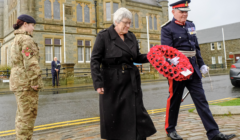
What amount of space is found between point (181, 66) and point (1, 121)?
484 cm

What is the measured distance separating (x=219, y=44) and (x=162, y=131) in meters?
47.5

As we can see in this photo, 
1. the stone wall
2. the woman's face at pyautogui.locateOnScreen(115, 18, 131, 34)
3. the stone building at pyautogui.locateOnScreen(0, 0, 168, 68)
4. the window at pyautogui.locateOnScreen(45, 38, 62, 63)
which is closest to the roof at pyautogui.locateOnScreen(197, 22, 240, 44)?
the stone wall

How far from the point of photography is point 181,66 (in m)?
3.42

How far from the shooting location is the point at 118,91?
309 centimetres

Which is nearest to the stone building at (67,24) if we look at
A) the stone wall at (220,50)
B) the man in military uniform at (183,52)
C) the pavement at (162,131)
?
the pavement at (162,131)

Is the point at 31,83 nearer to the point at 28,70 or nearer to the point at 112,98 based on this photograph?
the point at 28,70

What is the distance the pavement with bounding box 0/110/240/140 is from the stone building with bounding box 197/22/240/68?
40.5 meters

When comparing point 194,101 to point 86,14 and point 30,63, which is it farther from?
point 86,14

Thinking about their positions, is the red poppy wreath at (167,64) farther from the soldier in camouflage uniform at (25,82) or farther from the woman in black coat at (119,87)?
the soldier in camouflage uniform at (25,82)

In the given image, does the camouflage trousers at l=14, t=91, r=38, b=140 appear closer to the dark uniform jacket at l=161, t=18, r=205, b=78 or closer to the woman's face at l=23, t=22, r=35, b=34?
the woman's face at l=23, t=22, r=35, b=34

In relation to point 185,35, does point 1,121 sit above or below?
below

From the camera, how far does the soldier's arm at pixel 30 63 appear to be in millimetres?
3295

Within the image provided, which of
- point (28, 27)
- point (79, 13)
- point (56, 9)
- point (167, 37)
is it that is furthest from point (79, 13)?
point (167, 37)

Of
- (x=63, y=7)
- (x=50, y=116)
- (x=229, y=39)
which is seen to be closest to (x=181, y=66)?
(x=50, y=116)
